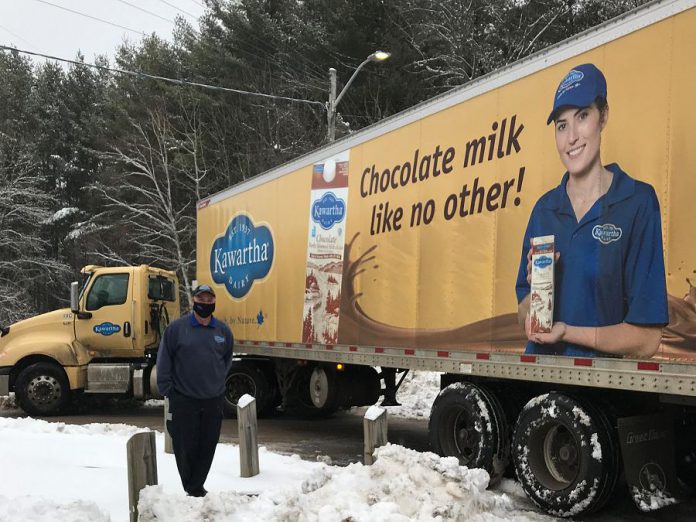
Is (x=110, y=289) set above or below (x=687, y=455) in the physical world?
above

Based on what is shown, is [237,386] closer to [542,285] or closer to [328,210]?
[328,210]

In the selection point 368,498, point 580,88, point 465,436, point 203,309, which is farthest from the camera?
point 465,436

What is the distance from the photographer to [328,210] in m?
9.40

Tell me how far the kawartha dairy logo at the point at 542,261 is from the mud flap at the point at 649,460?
1.45m

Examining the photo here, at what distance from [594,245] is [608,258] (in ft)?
0.63

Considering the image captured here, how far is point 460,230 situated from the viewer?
7.02m

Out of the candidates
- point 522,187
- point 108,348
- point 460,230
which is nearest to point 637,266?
point 522,187

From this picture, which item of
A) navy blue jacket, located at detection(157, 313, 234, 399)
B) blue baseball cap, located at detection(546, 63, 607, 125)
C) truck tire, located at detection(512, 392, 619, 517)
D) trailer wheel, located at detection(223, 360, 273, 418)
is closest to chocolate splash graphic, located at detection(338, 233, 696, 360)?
truck tire, located at detection(512, 392, 619, 517)

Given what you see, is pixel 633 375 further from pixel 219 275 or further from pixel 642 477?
pixel 219 275

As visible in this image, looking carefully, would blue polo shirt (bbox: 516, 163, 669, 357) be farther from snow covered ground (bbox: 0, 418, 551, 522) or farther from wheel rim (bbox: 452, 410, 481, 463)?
snow covered ground (bbox: 0, 418, 551, 522)

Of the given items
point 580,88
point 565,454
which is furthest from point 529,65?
point 565,454

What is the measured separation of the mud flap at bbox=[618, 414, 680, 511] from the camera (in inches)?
213

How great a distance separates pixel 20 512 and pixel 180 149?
984 inches

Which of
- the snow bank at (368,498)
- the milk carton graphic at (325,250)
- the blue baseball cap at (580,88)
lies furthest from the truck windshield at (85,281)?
the blue baseball cap at (580,88)
